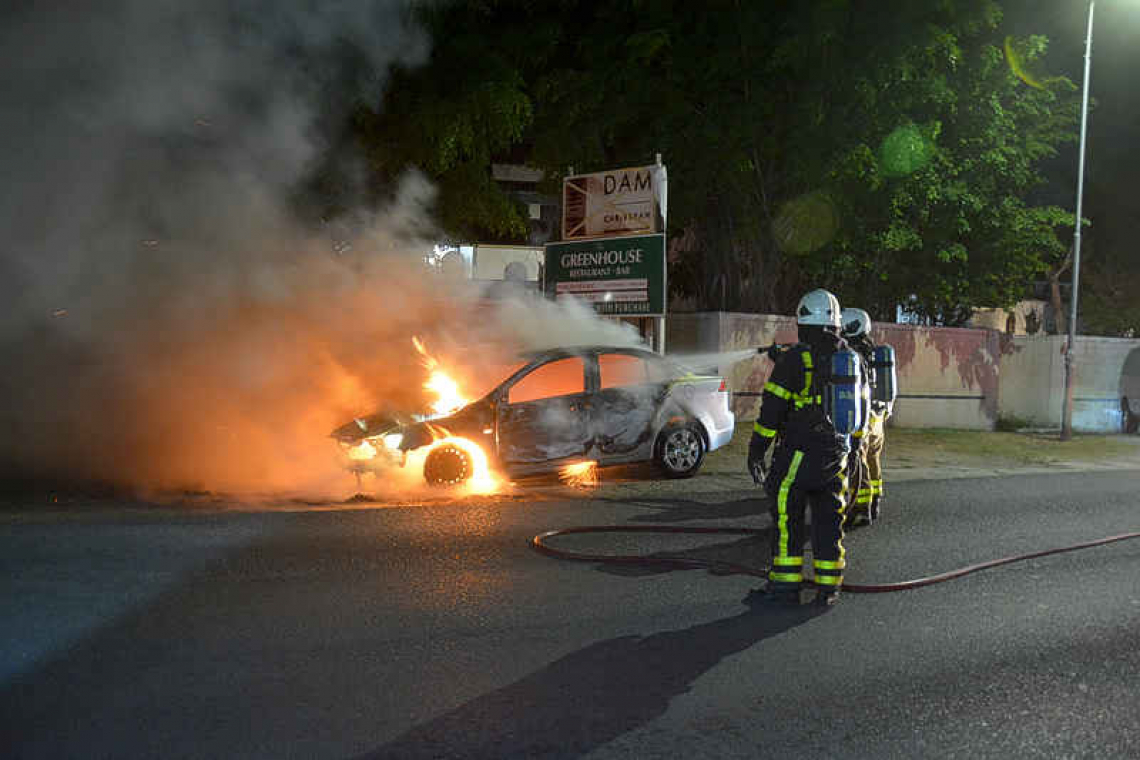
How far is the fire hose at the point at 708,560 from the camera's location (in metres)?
6.30

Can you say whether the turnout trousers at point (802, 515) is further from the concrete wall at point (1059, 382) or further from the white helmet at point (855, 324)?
the concrete wall at point (1059, 382)

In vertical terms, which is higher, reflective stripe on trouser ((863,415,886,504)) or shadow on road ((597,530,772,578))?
reflective stripe on trouser ((863,415,886,504))

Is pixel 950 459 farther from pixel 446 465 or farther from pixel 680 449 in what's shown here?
pixel 446 465

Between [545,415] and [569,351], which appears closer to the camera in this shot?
[545,415]

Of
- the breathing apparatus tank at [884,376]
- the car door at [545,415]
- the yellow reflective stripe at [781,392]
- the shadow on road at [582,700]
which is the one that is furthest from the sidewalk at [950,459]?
the shadow on road at [582,700]

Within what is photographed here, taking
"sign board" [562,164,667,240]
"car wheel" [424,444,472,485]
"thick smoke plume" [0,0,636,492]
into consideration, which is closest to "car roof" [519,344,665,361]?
"thick smoke plume" [0,0,636,492]

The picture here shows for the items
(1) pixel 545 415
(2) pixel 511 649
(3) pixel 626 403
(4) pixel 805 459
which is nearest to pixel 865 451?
(3) pixel 626 403

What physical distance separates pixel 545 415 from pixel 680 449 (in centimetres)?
177

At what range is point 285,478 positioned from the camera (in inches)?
392

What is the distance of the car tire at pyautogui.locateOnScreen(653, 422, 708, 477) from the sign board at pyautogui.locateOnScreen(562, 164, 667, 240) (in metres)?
3.51

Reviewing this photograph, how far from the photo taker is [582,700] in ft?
13.7

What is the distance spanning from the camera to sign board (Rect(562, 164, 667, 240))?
43.7ft

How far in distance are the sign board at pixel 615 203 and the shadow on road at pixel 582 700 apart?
28.7 feet

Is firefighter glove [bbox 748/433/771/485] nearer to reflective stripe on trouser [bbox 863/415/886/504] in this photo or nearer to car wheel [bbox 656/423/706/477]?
reflective stripe on trouser [bbox 863/415/886/504]
